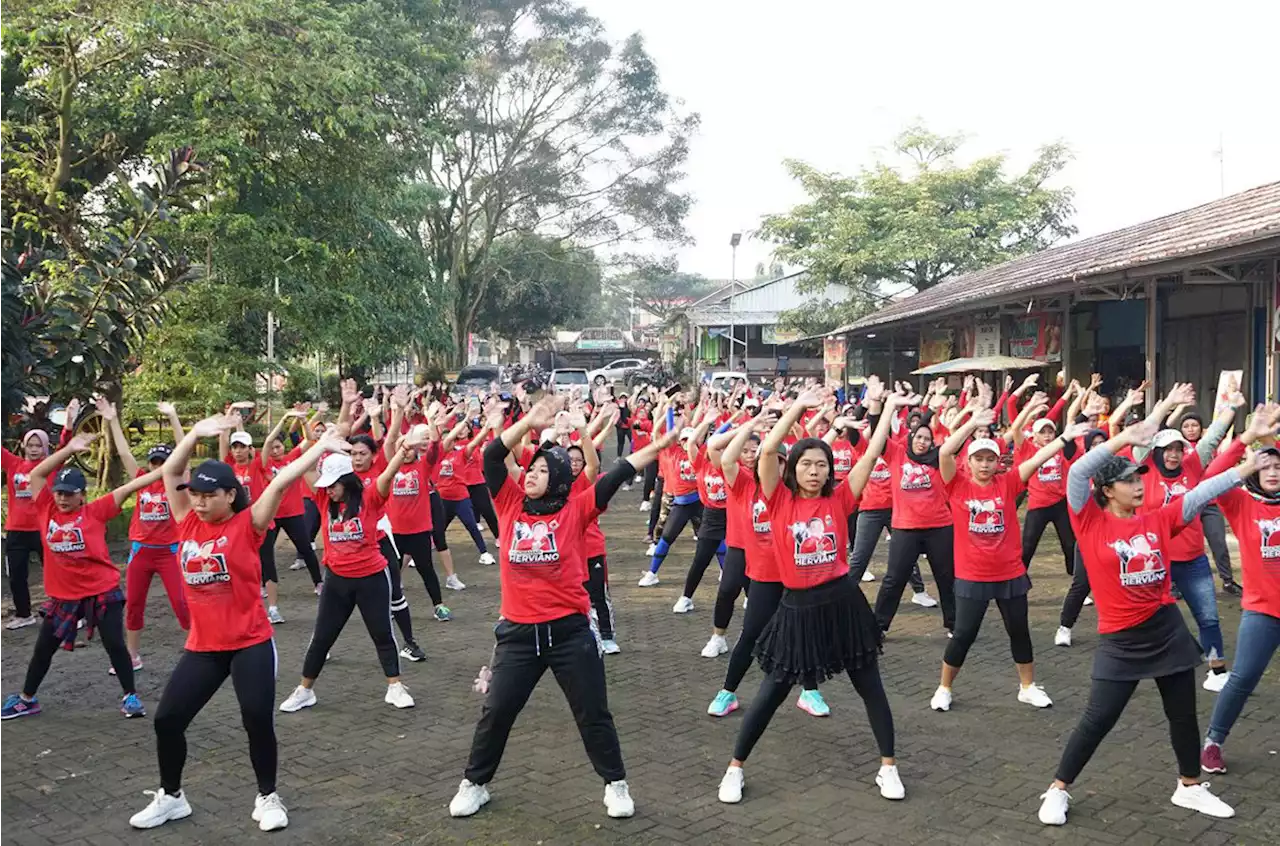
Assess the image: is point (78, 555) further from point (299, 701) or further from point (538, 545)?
point (538, 545)

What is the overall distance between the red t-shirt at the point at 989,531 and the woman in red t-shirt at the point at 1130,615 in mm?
1384

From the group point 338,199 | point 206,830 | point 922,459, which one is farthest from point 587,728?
point 338,199

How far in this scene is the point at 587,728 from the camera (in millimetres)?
4883

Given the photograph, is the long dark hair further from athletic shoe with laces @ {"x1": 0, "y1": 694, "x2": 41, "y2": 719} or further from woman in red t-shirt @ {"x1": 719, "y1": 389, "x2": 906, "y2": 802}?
athletic shoe with laces @ {"x1": 0, "y1": 694, "x2": 41, "y2": 719}

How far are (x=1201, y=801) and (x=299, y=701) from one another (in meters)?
5.09

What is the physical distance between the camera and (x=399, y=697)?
6.71 m

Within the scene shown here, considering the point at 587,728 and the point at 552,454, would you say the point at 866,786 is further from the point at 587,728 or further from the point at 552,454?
the point at 552,454

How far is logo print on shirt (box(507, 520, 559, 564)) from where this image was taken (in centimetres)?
490

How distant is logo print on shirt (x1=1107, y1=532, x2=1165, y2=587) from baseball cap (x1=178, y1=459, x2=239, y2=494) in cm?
409

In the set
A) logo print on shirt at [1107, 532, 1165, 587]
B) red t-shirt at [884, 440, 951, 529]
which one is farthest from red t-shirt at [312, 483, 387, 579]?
logo print on shirt at [1107, 532, 1165, 587]

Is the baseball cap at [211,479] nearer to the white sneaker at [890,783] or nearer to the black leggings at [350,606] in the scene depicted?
the black leggings at [350,606]

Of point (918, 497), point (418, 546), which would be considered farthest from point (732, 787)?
point (418, 546)

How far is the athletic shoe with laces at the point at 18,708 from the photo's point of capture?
261 inches

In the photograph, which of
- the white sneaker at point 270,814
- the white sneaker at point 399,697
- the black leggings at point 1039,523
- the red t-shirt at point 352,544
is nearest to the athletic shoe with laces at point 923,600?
the black leggings at point 1039,523
